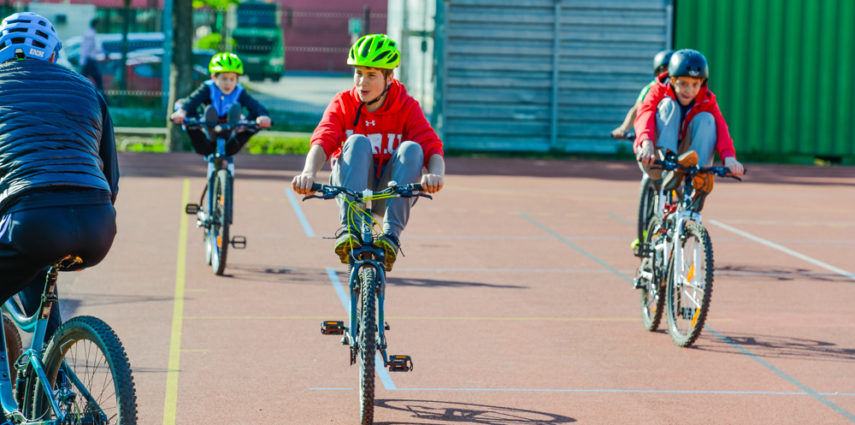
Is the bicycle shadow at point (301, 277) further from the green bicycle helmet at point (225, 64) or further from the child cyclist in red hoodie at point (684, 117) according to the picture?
the child cyclist in red hoodie at point (684, 117)

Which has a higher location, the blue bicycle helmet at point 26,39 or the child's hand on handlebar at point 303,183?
the blue bicycle helmet at point 26,39

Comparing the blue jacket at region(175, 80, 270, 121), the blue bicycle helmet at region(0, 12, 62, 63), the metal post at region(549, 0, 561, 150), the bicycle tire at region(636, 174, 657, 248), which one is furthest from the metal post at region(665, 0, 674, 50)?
the blue bicycle helmet at region(0, 12, 62, 63)

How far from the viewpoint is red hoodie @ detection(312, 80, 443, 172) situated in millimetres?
6246

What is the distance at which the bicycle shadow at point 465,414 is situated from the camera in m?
5.96

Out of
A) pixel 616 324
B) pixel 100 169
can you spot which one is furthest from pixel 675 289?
pixel 100 169

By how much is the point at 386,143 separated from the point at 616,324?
282cm

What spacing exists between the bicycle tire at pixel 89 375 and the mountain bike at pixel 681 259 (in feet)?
13.4

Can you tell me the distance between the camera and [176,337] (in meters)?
7.70

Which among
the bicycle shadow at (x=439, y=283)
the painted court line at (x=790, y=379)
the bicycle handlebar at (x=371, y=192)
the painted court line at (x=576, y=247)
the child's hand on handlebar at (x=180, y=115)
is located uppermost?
the child's hand on handlebar at (x=180, y=115)

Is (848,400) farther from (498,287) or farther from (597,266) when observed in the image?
(597,266)

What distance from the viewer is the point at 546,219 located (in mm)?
14398

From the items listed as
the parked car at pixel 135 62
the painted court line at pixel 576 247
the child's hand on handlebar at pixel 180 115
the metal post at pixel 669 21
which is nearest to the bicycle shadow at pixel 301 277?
the painted court line at pixel 576 247

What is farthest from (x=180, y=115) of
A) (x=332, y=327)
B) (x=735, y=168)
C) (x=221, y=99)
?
(x=332, y=327)

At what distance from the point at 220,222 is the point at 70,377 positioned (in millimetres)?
5804
